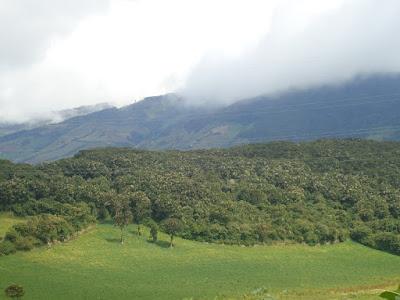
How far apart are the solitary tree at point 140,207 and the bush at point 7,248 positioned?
35.0m

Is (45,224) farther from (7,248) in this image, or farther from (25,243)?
(7,248)

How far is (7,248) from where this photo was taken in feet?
329

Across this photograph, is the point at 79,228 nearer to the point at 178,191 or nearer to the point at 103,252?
the point at 103,252

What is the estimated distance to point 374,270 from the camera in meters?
108

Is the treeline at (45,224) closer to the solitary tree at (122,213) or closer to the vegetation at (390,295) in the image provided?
the solitary tree at (122,213)

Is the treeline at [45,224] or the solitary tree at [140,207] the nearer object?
the treeline at [45,224]

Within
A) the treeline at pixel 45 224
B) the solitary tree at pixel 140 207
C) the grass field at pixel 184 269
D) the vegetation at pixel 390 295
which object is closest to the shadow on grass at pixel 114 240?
the grass field at pixel 184 269

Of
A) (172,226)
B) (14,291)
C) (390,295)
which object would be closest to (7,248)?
(14,291)

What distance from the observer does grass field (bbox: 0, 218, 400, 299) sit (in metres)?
85.2

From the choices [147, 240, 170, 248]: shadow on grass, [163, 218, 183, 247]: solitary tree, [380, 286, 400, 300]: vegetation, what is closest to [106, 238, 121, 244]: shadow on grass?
[147, 240, 170, 248]: shadow on grass

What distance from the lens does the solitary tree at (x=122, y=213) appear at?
400 ft

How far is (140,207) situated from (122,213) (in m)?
6.84

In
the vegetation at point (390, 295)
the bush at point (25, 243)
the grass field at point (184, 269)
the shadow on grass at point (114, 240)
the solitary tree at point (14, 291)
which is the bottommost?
the grass field at point (184, 269)

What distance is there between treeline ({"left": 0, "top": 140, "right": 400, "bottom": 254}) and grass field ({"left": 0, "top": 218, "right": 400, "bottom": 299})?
5.79 meters
